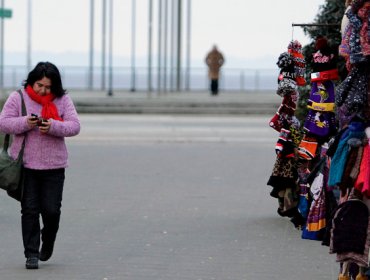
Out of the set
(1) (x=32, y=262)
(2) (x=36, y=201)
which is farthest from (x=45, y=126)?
(1) (x=32, y=262)

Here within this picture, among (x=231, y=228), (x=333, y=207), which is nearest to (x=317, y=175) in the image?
(x=333, y=207)

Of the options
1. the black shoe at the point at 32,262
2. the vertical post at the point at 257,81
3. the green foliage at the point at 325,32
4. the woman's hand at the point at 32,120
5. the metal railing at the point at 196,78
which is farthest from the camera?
the vertical post at the point at 257,81

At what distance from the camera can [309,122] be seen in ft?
35.2

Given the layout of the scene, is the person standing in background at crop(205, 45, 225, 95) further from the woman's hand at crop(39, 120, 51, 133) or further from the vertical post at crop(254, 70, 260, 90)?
the woman's hand at crop(39, 120, 51, 133)

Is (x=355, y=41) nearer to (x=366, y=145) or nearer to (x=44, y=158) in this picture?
(x=366, y=145)

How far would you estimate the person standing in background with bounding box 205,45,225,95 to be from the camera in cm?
3947

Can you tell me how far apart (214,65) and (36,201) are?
30.1m

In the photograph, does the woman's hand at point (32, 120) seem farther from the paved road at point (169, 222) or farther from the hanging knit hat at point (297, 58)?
the hanging knit hat at point (297, 58)

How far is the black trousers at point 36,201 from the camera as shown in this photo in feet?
31.5

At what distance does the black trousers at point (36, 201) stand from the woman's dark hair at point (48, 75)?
58 cm

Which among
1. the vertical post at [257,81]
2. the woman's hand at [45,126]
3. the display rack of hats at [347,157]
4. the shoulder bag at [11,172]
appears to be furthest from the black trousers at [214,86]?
the woman's hand at [45,126]

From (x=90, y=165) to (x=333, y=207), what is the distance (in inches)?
371

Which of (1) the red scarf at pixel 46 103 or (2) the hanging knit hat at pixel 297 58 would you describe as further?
(2) the hanging knit hat at pixel 297 58

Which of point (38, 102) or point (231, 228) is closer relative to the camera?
point (38, 102)
